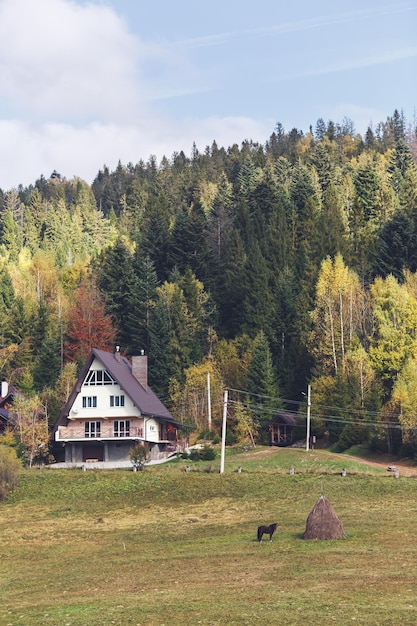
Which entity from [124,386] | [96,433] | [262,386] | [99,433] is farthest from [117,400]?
[262,386]

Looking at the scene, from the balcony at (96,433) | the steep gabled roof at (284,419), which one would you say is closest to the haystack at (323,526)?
the balcony at (96,433)

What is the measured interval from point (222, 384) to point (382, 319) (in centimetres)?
1844

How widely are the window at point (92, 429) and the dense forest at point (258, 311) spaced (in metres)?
5.81

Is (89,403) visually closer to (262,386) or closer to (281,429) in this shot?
(262,386)

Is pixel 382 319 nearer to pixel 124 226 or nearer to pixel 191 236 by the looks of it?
pixel 191 236

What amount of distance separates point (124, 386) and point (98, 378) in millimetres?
2852

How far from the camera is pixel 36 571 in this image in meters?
36.2

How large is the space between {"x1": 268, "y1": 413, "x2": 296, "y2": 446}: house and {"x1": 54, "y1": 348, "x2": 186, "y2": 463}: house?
12247mm

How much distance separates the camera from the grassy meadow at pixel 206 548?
2578 centimetres

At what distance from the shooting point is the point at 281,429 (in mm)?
86125

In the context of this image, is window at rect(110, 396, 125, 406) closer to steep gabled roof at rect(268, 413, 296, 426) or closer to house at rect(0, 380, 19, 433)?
house at rect(0, 380, 19, 433)

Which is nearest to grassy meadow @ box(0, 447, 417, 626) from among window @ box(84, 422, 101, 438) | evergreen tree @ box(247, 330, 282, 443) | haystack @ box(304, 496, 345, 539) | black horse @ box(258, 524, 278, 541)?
black horse @ box(258, 524, 278, 541)

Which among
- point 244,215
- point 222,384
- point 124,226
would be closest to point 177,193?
point 124,226

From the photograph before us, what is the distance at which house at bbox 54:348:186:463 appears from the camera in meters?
76.4
